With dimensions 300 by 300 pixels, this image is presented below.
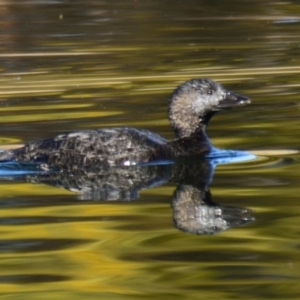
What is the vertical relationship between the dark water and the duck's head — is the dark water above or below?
below

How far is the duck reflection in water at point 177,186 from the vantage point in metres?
8.00

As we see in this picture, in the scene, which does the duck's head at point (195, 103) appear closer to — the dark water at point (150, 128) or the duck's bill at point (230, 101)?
the duck's bill at point (230, 101)

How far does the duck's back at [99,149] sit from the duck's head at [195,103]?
590mm

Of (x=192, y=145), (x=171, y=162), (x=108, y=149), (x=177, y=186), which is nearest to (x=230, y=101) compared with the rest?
(x=192, y=145)

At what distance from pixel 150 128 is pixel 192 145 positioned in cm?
159

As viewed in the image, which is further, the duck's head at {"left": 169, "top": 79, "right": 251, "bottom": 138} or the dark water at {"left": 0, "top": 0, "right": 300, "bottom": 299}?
the duck's head at {"left": 169, "top": 79, "right": 251, "bottom": 138}

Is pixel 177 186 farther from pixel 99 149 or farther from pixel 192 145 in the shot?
pixel 192 145

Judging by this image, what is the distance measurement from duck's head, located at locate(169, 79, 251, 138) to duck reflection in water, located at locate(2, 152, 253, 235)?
51 cm

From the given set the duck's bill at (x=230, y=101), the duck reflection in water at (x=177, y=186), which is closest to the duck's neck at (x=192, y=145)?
the duck reflection in water at (x=177, y=186)

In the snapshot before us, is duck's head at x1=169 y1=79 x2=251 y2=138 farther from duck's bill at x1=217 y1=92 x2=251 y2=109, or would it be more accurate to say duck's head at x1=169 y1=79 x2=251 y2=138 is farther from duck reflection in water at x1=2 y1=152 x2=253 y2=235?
duck reflection in water at x1=2 y1=152 x2=253 y2=235

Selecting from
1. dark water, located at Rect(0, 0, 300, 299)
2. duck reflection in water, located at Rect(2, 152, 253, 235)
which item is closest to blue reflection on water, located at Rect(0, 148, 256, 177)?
duck reflection in water, located at Rect(2, 152, 253, 235)

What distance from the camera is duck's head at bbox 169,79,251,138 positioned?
10938 mm

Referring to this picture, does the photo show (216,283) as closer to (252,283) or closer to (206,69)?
(252,283)

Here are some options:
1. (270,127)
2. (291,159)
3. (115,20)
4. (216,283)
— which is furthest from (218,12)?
(216,283)
